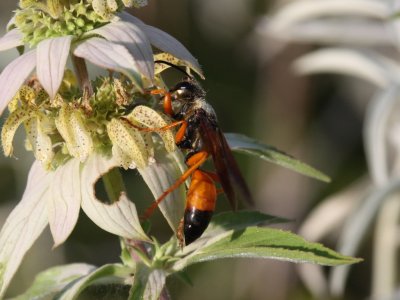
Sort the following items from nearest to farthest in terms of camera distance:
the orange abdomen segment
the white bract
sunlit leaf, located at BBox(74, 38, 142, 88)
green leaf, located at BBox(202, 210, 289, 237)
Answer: sunlit leaf, located at BBox(74, 38, 142, 88) → the white bract → the orange abdomen segment → green leaf, located at BBox(202, 210, 289, 237)

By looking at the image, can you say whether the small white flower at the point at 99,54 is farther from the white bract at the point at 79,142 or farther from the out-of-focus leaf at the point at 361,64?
the out-of-focus leaf at the point at 361,64

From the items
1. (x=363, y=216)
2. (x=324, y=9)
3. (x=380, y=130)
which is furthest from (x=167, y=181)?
(x=324, y=9)

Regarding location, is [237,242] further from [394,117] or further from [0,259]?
[394,117]

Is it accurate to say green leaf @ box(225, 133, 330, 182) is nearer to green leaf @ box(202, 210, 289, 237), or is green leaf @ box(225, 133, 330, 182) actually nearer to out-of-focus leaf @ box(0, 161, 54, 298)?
green leaf @ box(202, 210, 289, 237)

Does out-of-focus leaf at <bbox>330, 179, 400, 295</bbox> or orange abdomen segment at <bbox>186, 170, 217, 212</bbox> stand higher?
orange abdomen segment at <bbox>186, 170, 217, 212</bbox>

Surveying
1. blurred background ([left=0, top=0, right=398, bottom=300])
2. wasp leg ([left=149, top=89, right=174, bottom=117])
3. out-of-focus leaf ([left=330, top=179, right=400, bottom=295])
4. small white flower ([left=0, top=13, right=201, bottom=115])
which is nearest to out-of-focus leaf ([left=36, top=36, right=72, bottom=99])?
small white flower ([left=0, top=13, right=201, bottom=115])

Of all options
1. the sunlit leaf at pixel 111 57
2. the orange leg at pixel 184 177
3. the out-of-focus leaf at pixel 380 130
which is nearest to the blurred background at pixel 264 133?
the out-of-focus leaf at pixel 380 130

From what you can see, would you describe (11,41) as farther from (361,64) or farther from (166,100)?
(361,64)
